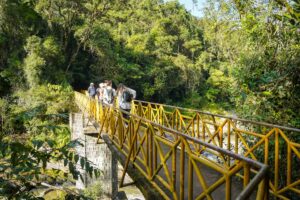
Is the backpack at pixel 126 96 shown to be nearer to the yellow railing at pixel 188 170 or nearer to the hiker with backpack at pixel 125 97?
the hiker with backpack at pixel 125 97

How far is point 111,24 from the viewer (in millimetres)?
32188

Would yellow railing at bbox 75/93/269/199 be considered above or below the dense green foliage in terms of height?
below

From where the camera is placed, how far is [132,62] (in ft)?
91.7

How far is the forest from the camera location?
2430 mm

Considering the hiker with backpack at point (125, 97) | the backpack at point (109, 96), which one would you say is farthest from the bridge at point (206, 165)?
the backpack at point (109, 96)

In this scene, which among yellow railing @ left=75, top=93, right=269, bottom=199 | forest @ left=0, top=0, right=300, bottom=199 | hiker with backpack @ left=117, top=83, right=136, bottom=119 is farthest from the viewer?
hiker with backpack @ left=117, top=83, right=136, bottom=119

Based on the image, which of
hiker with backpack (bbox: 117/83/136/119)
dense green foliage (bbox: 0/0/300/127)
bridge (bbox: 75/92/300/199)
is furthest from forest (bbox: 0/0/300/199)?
hiker with backpack (bbox: 117/83/136/119)

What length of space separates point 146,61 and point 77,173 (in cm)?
2697

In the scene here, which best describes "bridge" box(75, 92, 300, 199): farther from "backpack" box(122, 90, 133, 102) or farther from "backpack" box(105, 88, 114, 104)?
"backpack" box(105, 88, 114, 104)

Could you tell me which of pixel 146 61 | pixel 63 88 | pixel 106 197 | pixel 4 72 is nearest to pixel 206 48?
pixel 146 61

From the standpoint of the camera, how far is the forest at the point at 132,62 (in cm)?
243

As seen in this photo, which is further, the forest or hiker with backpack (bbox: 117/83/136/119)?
hiker with backpack (bbox: 117/83/136/119)

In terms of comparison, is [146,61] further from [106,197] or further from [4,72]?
[106,197]

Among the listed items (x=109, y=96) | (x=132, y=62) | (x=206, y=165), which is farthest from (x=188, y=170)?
(x=132, y=62)
